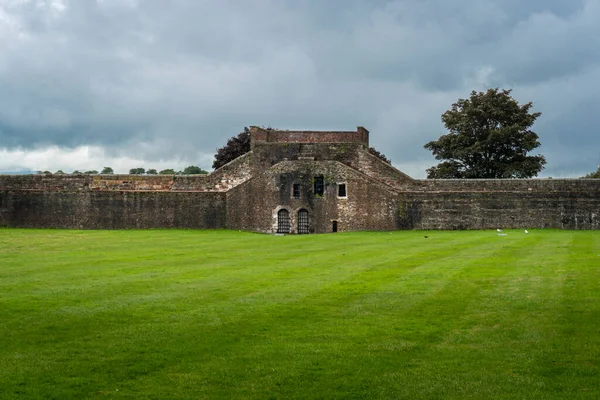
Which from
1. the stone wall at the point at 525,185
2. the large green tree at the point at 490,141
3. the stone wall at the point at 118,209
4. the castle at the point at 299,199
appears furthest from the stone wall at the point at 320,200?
the large green tree at the point at 490,141

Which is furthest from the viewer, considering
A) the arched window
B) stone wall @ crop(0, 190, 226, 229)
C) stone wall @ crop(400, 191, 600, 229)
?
stone wall @ crop(0, 190, 226, 229)

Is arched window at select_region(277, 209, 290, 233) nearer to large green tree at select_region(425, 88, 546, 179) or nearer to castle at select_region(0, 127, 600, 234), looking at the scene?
castle at select_region(0, 127, 600, 234)

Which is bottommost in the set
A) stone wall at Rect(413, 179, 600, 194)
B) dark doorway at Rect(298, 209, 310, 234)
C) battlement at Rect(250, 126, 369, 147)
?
dark doorway at Rect(298, 209, 310, 234)

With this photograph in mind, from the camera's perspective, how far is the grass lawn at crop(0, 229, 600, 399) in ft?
26.7

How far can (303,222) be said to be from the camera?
147 feet

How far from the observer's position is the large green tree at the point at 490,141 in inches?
2406

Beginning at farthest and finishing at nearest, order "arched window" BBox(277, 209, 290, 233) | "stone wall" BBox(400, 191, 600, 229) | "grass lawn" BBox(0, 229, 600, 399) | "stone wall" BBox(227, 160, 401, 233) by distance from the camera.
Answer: "arched window" BBox(277, 209, 290, 233)
"stone wall" BBox(227, 160, 401, 233)
"stone wall" BBox(400, 191, 600, 229)
"grass lawn" BBox(0, 229, 600, 399)

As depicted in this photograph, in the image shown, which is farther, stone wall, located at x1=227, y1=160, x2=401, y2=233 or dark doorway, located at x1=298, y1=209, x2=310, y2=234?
dark doorway, located at x1=298, y1=209, x2=310, y2=234

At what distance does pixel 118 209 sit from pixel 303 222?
1279cm

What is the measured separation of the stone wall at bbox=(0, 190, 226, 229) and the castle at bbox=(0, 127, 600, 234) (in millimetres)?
68

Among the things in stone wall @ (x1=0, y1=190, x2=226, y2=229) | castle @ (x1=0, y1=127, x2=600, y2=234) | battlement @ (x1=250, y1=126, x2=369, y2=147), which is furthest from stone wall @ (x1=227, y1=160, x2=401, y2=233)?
battlement @ (x1=250, y1=126, x2=369, y2=147)

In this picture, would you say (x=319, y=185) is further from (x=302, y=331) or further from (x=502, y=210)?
(x=302, y=331)

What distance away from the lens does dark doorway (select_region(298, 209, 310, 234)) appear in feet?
147

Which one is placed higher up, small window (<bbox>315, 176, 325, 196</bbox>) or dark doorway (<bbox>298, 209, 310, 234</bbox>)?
small window (<bbox>315, 176, 325, 196</bbox>)
